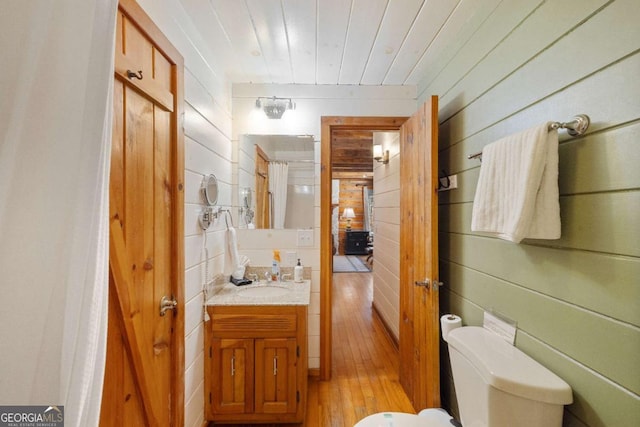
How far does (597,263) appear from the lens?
78 centimetres

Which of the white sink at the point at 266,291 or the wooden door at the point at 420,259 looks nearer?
the wooden door at the point at 420,259

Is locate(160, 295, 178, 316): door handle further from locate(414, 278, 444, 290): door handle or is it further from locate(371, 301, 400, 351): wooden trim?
locate(371, 301, 400, 351): wooden trim

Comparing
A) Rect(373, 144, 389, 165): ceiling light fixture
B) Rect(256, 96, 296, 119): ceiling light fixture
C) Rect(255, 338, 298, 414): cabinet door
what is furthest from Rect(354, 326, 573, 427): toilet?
Rect(373, 144, 389, 165): ceiling light fixture

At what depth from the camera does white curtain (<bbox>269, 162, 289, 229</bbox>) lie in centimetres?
213

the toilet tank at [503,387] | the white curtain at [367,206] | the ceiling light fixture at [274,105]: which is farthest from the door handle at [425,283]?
the white curtain at [367,206]

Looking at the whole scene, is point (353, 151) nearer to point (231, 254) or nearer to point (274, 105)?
point (274, 105)

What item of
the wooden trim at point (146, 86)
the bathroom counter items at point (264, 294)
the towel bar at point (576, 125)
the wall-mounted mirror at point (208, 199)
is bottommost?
the bathroom counter items at point (264, 294)

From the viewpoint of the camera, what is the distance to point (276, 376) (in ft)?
5.25

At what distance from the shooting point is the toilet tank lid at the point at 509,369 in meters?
0.84

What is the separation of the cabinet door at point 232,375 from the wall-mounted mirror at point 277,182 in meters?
0.87

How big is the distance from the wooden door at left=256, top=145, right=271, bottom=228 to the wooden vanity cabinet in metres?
0.74

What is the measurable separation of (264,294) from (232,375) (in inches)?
20.1

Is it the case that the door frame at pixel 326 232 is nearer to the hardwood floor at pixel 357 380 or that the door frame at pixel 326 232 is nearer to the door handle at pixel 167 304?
the hardwood floor at pixel 357 380

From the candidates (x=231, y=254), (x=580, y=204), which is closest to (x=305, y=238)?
(x=231, y=254)
